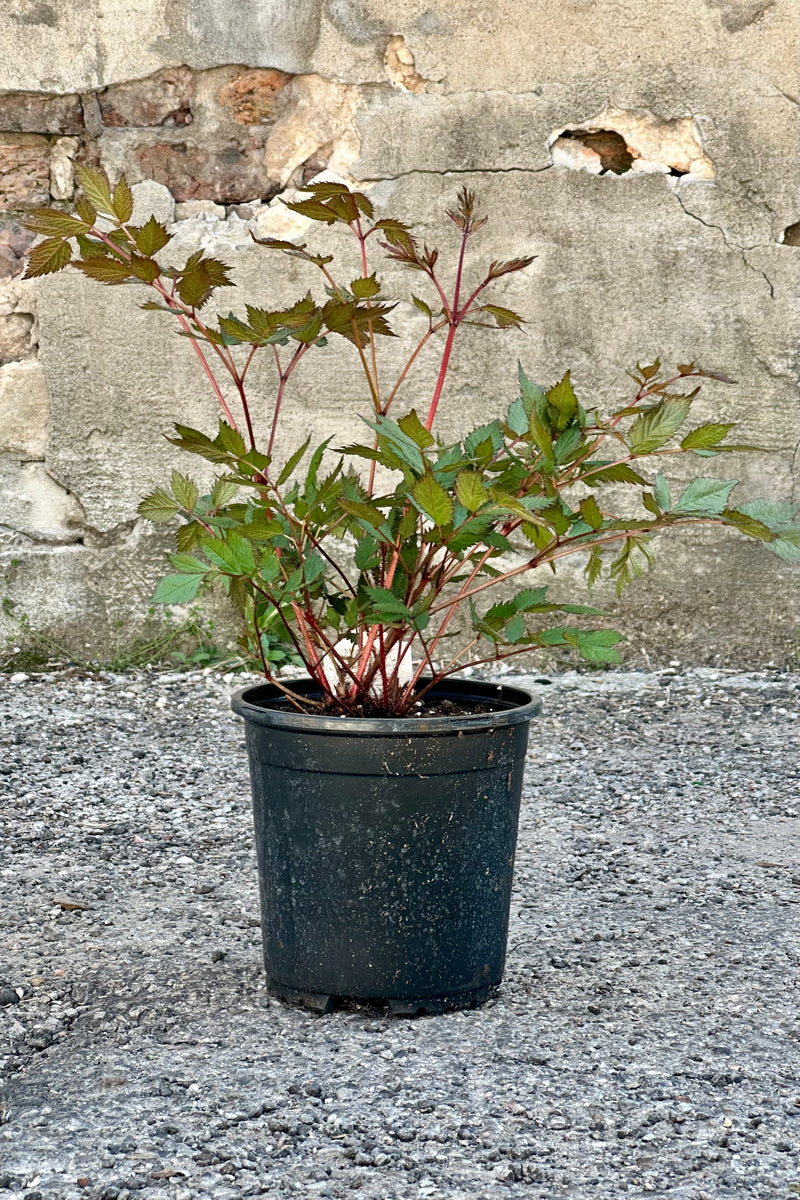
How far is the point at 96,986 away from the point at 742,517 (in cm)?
113

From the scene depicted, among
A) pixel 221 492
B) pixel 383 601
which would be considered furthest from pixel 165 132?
pixel 383 601

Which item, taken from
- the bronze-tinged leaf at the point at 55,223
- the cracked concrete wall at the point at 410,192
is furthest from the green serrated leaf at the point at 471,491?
the cracked concrete wall at the point at 410,192

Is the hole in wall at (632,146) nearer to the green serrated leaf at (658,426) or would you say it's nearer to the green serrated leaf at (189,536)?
the green serrated leaf at (658,426)

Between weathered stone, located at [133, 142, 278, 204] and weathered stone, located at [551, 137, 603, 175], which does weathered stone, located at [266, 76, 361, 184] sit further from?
weathered stone, located at [551, 137, 603, 175]

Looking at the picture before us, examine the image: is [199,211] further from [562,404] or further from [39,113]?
[562,404]

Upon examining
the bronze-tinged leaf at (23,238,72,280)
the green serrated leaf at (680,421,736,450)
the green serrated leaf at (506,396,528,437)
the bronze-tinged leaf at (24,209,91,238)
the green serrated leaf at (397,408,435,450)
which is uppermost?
the bronze-tinged leaf at (24,209,91,238)

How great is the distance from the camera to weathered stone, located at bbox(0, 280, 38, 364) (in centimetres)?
371

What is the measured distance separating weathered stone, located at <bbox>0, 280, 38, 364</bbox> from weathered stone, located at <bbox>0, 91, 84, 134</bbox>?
408 millimetres

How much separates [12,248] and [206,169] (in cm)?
66

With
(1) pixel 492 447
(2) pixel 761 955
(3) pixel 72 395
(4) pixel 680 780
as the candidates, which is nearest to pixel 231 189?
(3) pixel 72 395

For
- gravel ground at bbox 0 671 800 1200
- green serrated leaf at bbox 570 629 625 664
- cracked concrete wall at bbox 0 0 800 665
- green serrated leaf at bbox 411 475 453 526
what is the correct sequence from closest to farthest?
gravel ground at bbox 0 671 800 1200 → green serrated leaf at bbox 411 475 453 526 → green serrated leaf at bbox 570 629 625 664 → cracked concrete wall at bbox 0 0 800 665

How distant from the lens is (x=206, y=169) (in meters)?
3.71

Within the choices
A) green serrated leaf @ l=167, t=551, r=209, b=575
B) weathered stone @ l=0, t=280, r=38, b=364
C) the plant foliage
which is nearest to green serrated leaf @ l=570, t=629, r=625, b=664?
the plant foliage

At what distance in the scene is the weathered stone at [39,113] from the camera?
12.1 feet
